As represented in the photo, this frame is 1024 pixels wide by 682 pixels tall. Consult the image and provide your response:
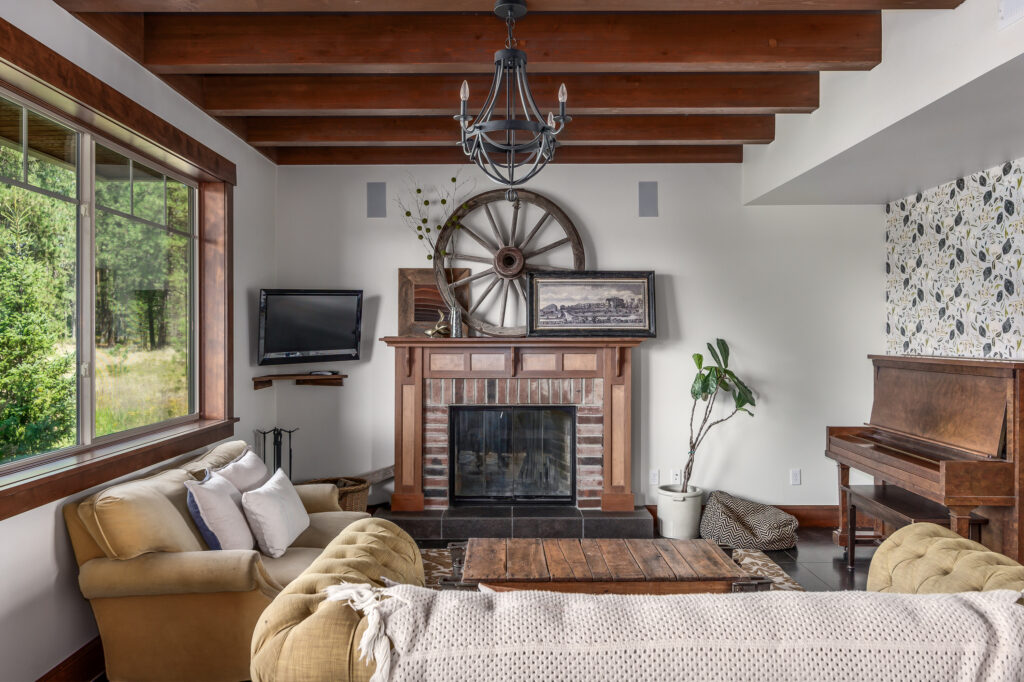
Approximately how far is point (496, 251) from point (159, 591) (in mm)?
3242

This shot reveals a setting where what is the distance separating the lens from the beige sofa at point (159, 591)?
101 inches

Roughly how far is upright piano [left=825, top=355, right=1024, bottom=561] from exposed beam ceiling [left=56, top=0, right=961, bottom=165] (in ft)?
5.51

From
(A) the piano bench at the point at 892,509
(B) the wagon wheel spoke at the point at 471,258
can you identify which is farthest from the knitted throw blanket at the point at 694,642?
(B) the wagon wheel spoke at the point at 471,258

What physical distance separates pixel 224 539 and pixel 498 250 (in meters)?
2.91

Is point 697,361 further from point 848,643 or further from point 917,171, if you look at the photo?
point 848,643

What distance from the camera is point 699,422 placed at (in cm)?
519

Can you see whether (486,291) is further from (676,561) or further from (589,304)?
(676,561)

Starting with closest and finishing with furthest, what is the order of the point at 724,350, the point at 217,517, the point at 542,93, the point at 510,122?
1. the point at 510,122
2. the point at 217,517
3. the point at 542,93
4. the point at 724,350

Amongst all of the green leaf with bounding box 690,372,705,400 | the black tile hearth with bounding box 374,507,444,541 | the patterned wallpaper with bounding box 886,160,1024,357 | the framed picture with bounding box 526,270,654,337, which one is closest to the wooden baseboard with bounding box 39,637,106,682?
the black tile hearth with bounding box 374,507,444,541

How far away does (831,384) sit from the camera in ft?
17.0

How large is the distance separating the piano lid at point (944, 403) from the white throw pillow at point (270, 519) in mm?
3361

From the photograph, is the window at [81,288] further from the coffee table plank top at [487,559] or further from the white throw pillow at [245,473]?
the coffee table plank top at [487,559]

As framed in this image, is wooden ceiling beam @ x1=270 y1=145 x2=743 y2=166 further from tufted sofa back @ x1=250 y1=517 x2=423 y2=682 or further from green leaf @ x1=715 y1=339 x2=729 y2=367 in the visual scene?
tufted sofa back @ x1=250 y1=517 x2=423 y2=682

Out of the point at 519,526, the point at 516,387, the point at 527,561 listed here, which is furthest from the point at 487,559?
the point at 516,387
